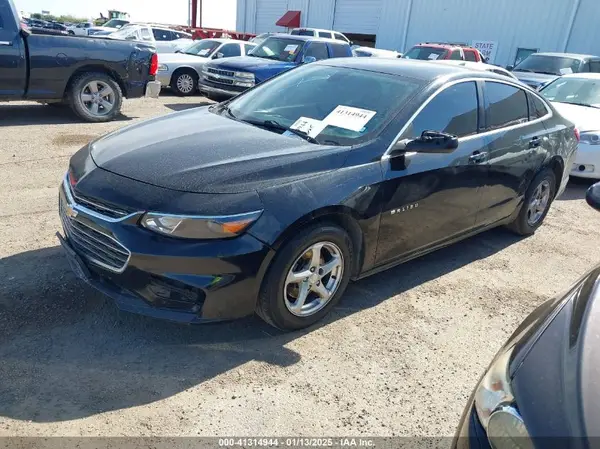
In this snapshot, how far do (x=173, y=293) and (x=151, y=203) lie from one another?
20.0 inches

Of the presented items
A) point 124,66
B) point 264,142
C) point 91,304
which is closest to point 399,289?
point 264,142

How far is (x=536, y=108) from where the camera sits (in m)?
4.86

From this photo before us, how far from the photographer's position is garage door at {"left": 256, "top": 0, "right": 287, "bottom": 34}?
33.9m

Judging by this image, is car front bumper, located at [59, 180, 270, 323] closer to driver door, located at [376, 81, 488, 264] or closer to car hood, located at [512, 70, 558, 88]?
driver door, located at [376, 81, 488, 264]

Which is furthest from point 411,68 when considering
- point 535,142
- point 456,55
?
point 456,55

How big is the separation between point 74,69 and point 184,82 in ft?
16.2

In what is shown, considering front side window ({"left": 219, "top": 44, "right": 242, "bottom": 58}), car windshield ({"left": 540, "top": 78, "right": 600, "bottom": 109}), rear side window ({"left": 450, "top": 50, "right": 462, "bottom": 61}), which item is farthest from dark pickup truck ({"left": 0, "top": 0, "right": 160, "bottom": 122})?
rear side window ({"left": 450, "top": 50, "right": 462, "bottom": 61})

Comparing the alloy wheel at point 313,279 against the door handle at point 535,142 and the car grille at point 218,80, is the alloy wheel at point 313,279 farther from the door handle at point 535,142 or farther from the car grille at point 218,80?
the car grille at point 218,80

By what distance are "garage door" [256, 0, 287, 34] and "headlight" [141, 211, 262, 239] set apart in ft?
109

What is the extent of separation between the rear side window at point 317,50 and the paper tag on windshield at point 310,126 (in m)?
8.47

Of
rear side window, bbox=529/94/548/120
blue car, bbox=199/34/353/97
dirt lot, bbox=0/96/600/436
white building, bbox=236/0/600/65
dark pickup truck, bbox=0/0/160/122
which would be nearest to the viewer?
dirt lot, bbox=0/96/600/436

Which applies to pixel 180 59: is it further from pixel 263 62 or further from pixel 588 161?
pixel 588 161

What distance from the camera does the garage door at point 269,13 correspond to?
111 ft

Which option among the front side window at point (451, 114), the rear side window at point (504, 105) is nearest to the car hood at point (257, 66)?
the rear side window at point (504, 105)
